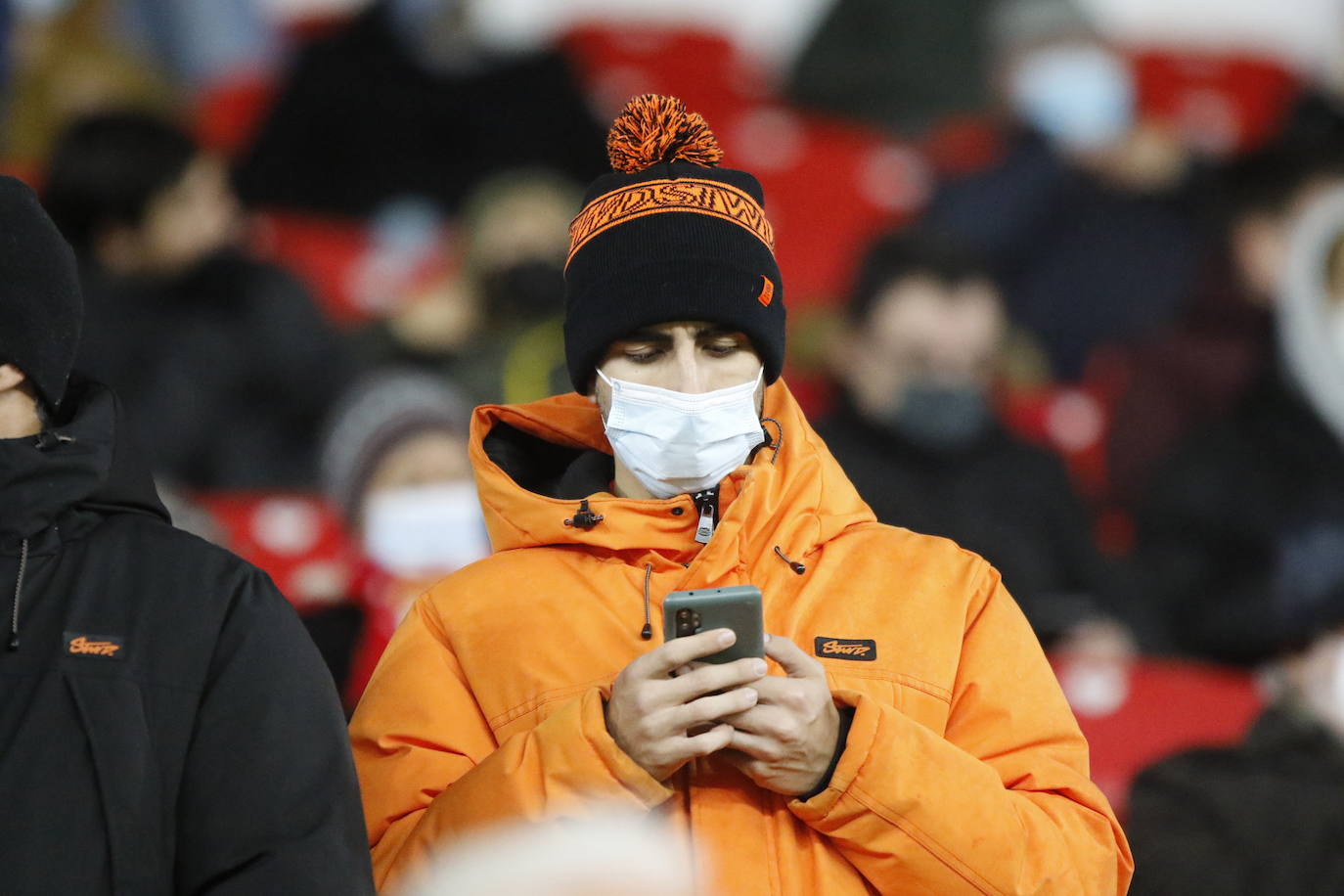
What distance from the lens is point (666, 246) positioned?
344 cm

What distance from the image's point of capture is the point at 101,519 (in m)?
3.10

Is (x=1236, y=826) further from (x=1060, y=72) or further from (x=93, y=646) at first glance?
(x=1060, y=72)

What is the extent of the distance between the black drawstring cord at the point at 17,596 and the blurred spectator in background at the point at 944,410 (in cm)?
379

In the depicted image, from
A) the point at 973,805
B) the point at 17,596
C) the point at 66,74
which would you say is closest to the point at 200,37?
the point at 66,74

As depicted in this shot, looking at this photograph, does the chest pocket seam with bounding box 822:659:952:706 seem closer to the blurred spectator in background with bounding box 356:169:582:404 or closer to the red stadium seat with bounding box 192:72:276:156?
the blurred spectator in background with bounding box 356:169:582:404

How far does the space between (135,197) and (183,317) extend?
388 millimetres

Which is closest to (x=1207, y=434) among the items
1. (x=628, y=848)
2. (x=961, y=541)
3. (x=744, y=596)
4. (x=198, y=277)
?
(x=961, y=541)

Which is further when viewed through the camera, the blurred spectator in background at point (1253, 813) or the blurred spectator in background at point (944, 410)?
the blurred spectator in background at point (944, 410)

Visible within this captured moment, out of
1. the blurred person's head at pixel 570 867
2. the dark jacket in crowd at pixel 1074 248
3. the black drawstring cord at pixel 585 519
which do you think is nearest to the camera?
the blurred person's head at pixel 570 867

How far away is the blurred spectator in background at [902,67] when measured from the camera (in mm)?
11000

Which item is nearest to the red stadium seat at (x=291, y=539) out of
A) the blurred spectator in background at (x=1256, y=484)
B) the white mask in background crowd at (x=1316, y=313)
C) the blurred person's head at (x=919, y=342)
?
the blurred person's head at (x=919, y=342)

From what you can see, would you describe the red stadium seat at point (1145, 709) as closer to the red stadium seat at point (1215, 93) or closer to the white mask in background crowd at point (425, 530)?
the white mask in background crowd at point (425, 530)

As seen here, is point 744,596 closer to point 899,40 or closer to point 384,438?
point 384,438

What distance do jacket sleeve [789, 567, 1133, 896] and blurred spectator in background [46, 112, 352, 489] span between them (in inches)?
158
